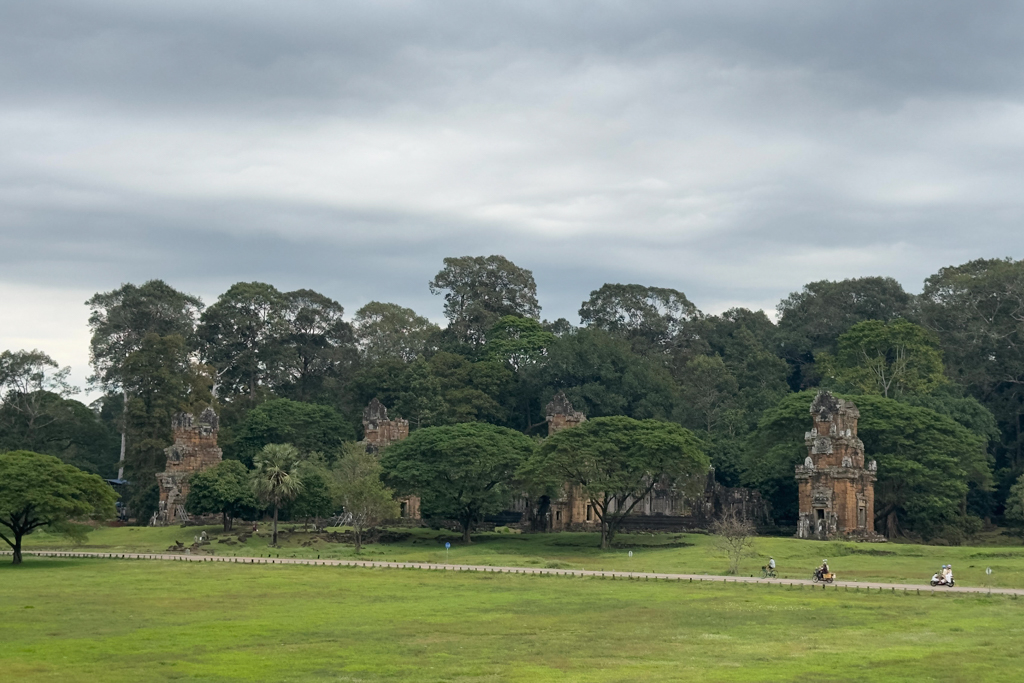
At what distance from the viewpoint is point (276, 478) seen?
243 ft

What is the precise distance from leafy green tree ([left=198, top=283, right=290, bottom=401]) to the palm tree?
34.9 meters

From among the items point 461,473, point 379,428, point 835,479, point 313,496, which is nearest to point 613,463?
point 461,473

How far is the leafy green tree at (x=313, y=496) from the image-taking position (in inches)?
3066

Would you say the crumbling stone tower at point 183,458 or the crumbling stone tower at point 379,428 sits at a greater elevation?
the crumbling stone tower at point 379,428

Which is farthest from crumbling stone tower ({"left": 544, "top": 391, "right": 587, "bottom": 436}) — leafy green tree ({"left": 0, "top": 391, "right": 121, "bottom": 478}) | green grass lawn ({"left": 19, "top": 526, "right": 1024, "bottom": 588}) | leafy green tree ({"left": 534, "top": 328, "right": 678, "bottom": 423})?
leafy green tree ({"left": 0, "top": 391, "right": 121, "bottom": 478})

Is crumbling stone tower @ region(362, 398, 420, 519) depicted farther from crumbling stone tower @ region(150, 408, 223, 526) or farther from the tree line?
crumbling stone tower @ region(150, 408, 223, 526)

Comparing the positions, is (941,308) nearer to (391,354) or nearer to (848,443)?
(848,443)

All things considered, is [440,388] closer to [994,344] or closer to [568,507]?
[568,507]

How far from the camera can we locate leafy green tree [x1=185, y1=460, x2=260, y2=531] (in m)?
79.9

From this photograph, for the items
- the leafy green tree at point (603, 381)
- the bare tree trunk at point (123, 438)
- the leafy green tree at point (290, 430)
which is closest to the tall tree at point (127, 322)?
the bare tree trunk at point (123, 438)

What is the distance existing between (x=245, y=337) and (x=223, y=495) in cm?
3627

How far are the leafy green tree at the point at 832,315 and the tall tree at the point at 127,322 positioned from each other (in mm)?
57389

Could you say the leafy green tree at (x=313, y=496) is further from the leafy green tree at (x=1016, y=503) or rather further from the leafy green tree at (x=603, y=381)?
the leafy green tree at (x=1016, y=503)

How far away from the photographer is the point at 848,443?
7462cm
